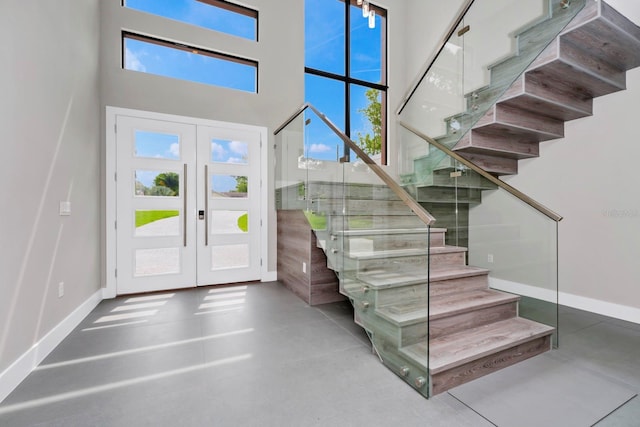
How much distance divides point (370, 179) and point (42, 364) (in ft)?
9.43

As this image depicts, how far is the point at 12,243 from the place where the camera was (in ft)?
6.03

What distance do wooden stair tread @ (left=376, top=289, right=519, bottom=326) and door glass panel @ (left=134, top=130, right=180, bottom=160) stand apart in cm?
350

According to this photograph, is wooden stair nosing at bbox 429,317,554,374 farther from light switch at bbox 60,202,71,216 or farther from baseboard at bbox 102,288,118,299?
baseboard at bbox 102,288,118,299

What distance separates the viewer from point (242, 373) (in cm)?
201

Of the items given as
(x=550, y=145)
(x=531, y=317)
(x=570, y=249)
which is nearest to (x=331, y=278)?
(x=531, y=317)

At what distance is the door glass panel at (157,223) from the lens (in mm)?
3893

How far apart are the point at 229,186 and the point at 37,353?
9.06 ft

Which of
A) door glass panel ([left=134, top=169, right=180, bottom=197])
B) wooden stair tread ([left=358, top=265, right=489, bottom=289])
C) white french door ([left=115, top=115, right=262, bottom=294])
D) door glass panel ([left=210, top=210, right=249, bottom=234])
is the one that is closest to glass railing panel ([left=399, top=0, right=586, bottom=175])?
wooden stair tread ([left=358, top=265, right=489, bottom=289])

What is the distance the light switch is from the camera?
2.57 m

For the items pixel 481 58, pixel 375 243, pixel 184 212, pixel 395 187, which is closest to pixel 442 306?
pixel 375 243

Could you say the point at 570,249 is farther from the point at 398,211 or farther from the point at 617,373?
the point at 398,211

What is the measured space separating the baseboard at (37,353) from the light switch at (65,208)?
949 millimetres

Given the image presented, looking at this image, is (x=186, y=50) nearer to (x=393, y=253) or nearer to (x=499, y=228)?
(x=393, y=253)

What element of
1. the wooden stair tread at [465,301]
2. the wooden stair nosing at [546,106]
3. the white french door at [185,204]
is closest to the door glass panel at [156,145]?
the white french door at [185,204]
